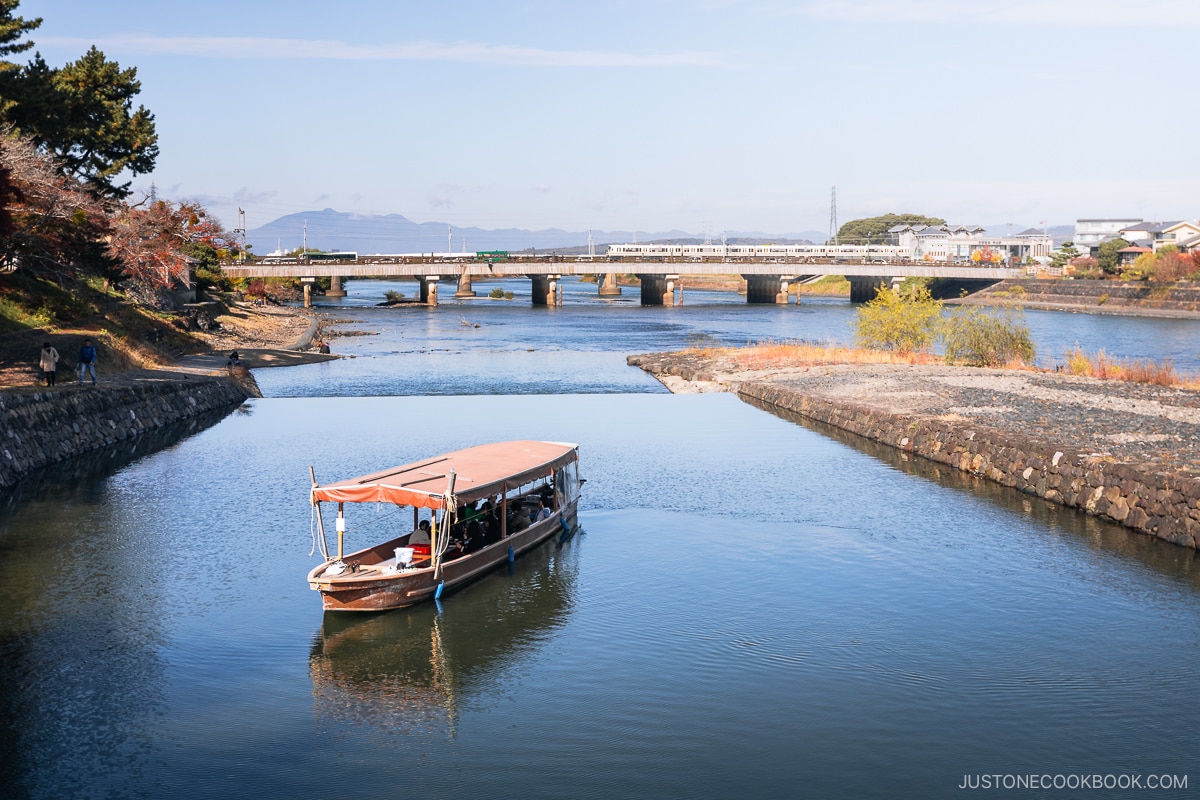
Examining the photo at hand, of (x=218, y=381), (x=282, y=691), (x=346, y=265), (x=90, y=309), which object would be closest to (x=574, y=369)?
(x=218, y=381)

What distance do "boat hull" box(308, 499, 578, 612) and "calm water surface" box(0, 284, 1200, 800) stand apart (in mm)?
428

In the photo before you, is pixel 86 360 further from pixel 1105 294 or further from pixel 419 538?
pixel 1105 294

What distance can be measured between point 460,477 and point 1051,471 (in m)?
20.5

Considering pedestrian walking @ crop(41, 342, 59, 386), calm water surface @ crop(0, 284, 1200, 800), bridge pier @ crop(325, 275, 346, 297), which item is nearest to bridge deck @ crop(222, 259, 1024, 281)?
bridge pier @ crop(325, 275, 346, 297)

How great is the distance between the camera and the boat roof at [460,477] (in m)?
23.8

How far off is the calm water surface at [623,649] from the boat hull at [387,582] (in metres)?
0.43

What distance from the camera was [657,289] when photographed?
551 ft

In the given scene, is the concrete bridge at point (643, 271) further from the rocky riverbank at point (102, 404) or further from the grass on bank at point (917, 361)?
the rocky riverbank at point (102, 404)

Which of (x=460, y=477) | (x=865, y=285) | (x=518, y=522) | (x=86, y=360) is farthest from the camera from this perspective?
(x=865, y=285)

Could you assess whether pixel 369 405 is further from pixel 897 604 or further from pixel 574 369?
pixel 897 604

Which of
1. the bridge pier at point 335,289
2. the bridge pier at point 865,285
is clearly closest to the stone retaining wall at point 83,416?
the bridge pier at point 865,285

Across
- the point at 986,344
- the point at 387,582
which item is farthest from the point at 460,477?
the point at 986,344

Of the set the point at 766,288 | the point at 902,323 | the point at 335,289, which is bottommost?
the point at 902,323

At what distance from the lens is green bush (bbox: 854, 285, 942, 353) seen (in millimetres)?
68938
